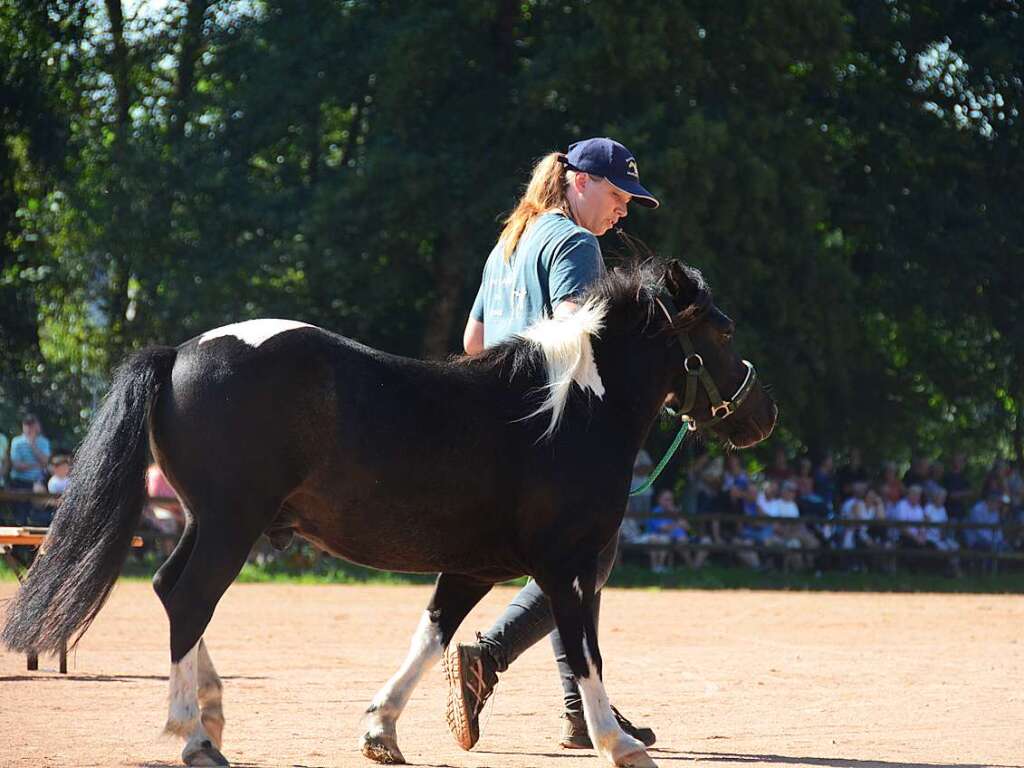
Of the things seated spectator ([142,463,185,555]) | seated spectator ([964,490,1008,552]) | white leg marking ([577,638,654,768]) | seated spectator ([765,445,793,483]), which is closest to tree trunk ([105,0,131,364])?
seated spectator ([142,463,185,555])

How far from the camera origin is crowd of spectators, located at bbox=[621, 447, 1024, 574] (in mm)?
21359

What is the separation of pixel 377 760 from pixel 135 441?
1573mm

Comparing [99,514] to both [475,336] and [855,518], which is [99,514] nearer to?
[475,336]

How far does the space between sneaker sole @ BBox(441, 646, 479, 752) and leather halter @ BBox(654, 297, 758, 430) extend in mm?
1408

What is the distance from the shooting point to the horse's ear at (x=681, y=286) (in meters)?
6.28

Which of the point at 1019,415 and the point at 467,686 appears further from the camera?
the point at 1019,415

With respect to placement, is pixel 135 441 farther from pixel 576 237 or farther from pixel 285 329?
pixel 576 237

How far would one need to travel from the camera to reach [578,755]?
6.32 meters

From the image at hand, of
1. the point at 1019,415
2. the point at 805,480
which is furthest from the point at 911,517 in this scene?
the point at 1019,415

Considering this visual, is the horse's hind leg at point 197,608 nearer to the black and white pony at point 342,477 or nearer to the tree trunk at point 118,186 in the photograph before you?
the black and white pony at point 342,477

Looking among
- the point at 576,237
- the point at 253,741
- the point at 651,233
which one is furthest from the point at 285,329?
the point at 651,233

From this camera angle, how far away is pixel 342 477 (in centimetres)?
557

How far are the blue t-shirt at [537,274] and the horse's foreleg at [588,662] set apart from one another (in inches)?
43.4

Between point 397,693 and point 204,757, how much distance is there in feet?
2.91
